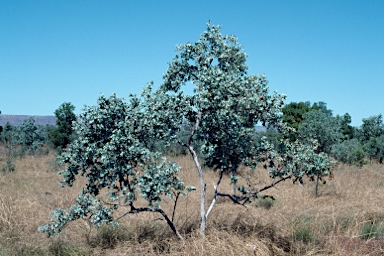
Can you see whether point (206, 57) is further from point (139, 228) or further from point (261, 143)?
point (139, 228)

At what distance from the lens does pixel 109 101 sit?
5512 millimetres

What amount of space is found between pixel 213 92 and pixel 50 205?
21.6 ft

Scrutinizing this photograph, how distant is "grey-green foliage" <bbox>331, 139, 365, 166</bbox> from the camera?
2019 cm

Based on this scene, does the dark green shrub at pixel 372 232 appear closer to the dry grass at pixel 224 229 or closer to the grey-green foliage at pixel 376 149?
the dry grass at pixel 224 229

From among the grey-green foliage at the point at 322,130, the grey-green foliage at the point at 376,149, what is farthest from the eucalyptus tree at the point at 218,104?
the grey-green foliage at the point at 376,149

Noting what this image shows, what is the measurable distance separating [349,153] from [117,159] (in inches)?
711

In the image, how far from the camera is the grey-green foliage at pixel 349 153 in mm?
20188

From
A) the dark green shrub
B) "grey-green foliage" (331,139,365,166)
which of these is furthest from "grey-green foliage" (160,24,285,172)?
"grey-green foliage" (331,139,365,166)

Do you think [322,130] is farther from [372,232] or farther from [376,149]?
[372,232]

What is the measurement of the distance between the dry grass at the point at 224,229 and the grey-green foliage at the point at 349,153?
8349 millimetres

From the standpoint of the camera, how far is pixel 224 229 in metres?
7.11

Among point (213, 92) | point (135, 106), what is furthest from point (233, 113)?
point (135, 106)

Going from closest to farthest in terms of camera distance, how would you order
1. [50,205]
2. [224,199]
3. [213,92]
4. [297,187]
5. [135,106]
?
[213,92], [135,106], [50,205], [224,199], [297,187]

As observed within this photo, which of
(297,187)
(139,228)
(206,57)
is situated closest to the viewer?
(206,57)
